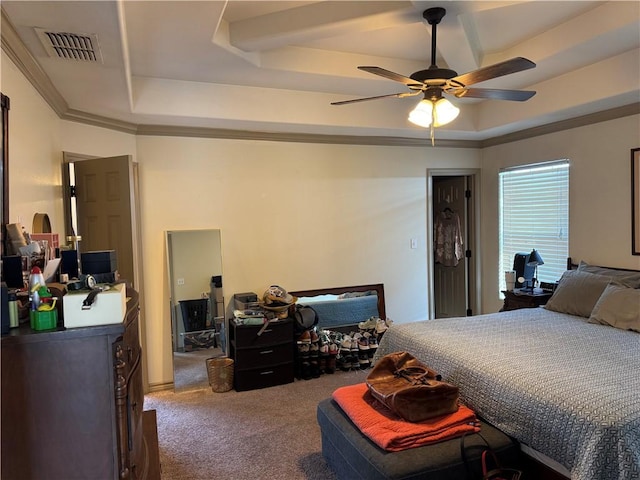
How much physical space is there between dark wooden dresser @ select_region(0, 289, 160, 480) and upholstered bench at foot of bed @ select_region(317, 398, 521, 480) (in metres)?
1.15

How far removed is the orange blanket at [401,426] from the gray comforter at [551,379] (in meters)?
0.19

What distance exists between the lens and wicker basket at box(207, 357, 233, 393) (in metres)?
4.03

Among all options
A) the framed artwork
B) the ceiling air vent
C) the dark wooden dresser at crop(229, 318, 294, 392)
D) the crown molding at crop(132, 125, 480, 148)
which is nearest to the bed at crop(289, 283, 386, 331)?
the dark wooden dresser at crop(229, 318, 294, 392)

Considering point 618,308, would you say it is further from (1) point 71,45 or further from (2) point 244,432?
(1) point 71,45

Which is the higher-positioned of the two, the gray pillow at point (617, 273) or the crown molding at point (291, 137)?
the crown molding at point (291, 137)

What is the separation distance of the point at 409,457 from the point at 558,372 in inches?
37.5

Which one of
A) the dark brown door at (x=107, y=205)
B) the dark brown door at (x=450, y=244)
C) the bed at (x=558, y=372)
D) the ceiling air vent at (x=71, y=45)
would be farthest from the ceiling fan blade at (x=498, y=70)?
the dark brown door at (x=450, y=244)

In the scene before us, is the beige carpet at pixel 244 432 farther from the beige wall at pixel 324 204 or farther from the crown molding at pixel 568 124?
the crown molding at pixel 568 124

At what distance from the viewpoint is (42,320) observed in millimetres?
1431

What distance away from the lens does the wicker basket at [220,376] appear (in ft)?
13.2

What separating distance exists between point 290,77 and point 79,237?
206cm

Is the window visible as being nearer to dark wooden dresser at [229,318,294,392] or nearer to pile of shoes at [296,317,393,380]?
pile of shoes at [296,317,393,380]

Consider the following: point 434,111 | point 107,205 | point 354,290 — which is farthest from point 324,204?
point 107,205

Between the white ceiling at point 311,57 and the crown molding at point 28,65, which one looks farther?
the white ceiling at point 311,57
